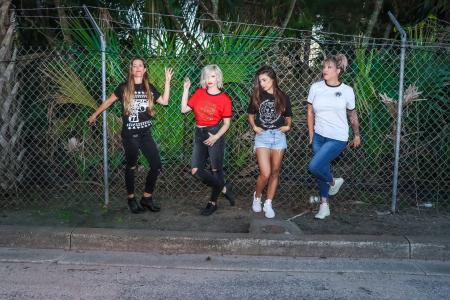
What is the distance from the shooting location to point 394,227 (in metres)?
4.96

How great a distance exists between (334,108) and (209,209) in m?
1.78

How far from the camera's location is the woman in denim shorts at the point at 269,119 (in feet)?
16.5

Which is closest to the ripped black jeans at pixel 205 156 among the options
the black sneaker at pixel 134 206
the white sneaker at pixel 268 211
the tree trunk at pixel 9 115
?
the white sneaker at pixel 268 211

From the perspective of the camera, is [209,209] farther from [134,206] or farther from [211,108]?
[211,108]

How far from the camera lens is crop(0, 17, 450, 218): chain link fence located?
5.70 metres

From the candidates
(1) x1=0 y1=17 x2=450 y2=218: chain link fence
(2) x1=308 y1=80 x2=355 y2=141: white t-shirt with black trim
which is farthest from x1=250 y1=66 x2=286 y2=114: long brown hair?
(1) x1=0 y1=17 x2=450 y2=218: chain link fence

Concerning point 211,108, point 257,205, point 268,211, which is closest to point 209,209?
point 257,205

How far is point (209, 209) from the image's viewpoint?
532 cm

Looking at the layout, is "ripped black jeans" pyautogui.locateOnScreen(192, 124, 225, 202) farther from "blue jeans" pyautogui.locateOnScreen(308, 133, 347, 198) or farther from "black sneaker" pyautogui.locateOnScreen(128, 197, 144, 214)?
"blue jeans" pyautogui.locateOnScreen(308, 133, 347, 198)

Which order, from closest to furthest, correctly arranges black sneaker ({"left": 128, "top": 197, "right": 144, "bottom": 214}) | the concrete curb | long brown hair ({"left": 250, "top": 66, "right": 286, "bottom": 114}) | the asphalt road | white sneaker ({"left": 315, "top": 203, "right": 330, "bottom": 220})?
the asphalt road < the concrete curb < long brown hair ({"left": 250, "top": 66, "right": 286, "bottom": 114}) < white sneaker ({"left": 315, "top": 203, "right": 330, "bottom": 220}) < black sneaker ({"left": 128, "top": 197, "right": 144, "bottom": 214})

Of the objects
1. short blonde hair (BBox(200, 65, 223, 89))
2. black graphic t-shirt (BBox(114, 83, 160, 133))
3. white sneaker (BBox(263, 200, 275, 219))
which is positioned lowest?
white sneaker (BBox(263, 200, 275, 219))

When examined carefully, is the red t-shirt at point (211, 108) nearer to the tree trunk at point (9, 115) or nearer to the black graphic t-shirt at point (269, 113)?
the black graphic t-shirt at point (269, 113)

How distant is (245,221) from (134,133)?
1539mm

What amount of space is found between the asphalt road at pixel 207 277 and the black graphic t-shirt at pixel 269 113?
1482 millimetres
